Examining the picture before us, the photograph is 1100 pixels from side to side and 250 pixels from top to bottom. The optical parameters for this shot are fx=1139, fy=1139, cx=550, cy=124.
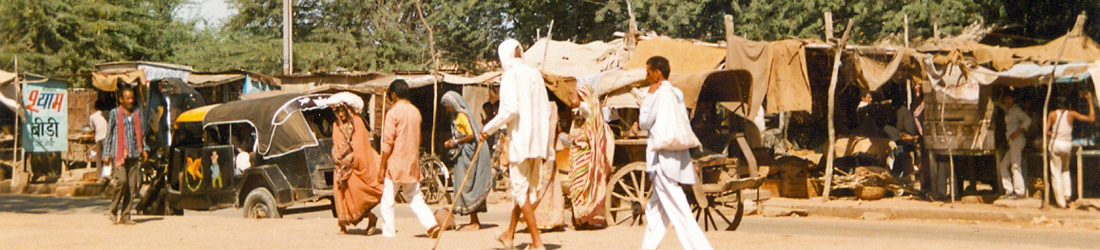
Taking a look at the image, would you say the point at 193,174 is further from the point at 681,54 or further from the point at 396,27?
the point at 396,27

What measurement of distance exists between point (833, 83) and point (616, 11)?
12.1 m

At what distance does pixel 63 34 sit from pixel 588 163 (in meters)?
23.8

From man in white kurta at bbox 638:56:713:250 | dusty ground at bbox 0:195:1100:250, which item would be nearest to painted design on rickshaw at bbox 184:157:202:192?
dusty ground at bbox 0:195:1100:250

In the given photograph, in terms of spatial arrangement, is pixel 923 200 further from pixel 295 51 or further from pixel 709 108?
Answer: pixel 295 51

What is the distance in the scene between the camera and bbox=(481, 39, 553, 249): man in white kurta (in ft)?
25.0

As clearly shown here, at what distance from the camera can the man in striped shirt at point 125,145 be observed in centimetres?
1096

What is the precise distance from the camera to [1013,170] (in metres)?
14.5

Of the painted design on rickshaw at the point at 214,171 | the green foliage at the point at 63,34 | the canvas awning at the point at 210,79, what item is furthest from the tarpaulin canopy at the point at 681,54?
the green foliage at the point at 63,34

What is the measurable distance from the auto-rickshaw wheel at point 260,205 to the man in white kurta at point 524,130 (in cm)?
531

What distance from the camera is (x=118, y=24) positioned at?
99.4 ft

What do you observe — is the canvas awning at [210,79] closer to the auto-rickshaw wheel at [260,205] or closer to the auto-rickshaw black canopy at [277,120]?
the auto-rickshaw black canopy at [277,120]

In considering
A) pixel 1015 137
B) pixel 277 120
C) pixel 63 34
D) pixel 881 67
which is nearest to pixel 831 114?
pixel 881 67

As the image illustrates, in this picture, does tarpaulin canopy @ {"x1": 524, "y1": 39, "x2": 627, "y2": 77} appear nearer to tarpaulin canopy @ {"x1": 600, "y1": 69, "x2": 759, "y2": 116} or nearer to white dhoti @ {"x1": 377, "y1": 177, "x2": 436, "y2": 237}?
tarpaulin canopy @ {"x1": 600, "y1": 69, "x2": 759, "y2": 116}

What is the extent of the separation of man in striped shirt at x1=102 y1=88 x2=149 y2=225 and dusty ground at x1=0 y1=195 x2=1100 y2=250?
476 mm
